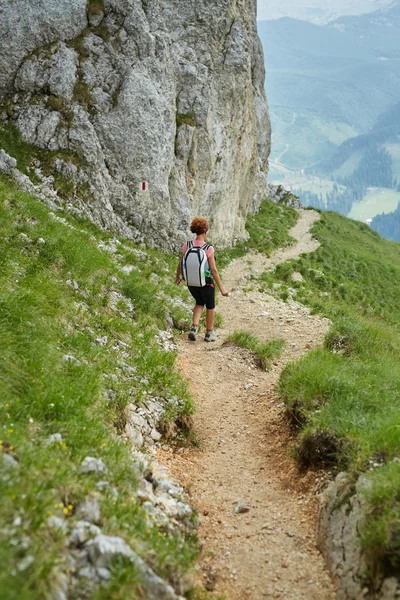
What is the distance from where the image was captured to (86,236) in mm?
15102

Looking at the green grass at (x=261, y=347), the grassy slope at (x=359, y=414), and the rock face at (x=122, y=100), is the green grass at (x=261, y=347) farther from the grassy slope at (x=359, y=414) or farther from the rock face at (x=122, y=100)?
the rock face at (x=122, y=100)

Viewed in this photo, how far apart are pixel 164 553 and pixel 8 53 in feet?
69.1

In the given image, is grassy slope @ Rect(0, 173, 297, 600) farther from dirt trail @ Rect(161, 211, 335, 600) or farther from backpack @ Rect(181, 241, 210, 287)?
backpack @ Rect(181, 241, 210, 287)

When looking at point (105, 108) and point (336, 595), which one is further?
point (105, 108)

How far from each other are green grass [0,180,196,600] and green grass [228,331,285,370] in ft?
7.16

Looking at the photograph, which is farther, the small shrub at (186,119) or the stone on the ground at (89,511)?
the small shrub at (186,119)

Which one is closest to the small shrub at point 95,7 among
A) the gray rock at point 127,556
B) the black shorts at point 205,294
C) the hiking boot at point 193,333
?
the black shorts at point 205,294

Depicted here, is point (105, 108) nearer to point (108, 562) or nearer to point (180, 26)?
point (180, 26)

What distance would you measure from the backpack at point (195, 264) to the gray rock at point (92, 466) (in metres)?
6.75

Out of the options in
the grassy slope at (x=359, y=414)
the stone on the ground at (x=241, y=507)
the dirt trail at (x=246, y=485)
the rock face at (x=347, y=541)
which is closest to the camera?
the rock face at (x=347, y=541)

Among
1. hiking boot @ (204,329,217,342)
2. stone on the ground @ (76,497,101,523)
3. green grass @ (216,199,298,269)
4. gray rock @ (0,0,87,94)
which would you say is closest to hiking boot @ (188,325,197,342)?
hiking boot @ (204,329,217,342)

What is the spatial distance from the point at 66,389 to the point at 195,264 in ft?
18.6

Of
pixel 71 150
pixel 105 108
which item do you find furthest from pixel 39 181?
pixel 105 108

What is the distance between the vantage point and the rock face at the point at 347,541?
385 cm
